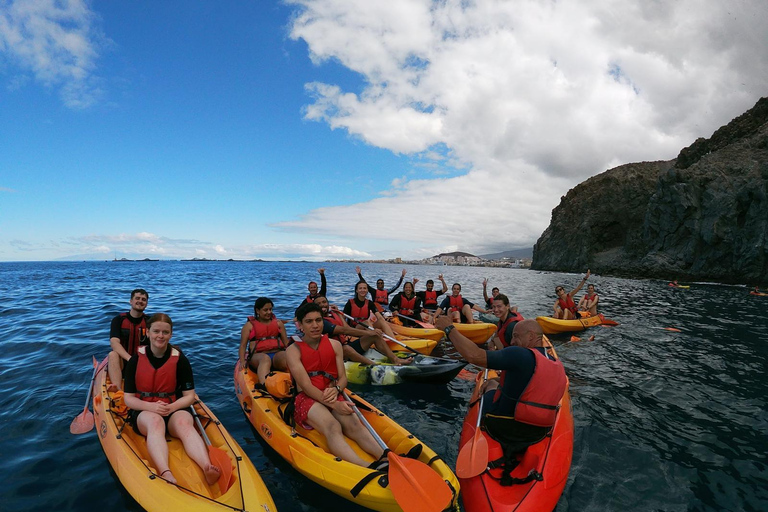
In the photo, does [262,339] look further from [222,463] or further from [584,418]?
[584,418]

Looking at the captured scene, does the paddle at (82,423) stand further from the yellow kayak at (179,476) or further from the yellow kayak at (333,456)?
the yellow kayak at (333,456)

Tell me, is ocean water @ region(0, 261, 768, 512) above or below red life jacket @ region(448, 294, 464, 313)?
below

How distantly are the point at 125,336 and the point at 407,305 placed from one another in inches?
377

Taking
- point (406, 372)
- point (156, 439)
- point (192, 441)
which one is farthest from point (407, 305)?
point (156, 439)

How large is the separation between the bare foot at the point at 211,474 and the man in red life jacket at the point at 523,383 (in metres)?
3.14

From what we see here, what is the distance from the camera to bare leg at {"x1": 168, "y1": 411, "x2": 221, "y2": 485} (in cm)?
428

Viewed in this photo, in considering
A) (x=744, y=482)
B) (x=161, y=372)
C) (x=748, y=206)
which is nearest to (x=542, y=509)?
(x=744, y=482)

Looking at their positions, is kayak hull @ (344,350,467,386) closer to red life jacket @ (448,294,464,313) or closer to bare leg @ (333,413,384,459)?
bare leg @ (333,413,384,459)

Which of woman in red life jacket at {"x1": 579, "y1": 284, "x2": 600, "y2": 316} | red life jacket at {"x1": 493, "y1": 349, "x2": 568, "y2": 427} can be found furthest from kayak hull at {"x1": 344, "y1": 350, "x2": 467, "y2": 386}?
woman in red life jacket at {"x1": 579, "y1": 284, "x2": 600, "y2": 316}

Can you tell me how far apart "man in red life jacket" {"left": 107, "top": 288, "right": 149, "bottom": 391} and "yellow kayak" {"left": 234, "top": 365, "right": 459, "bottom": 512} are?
233 centimetres

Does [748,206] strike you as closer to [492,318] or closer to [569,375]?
[492,318]

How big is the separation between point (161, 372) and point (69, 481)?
1885 millimetres

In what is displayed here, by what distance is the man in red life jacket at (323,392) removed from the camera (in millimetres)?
4699

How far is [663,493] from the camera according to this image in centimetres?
481
